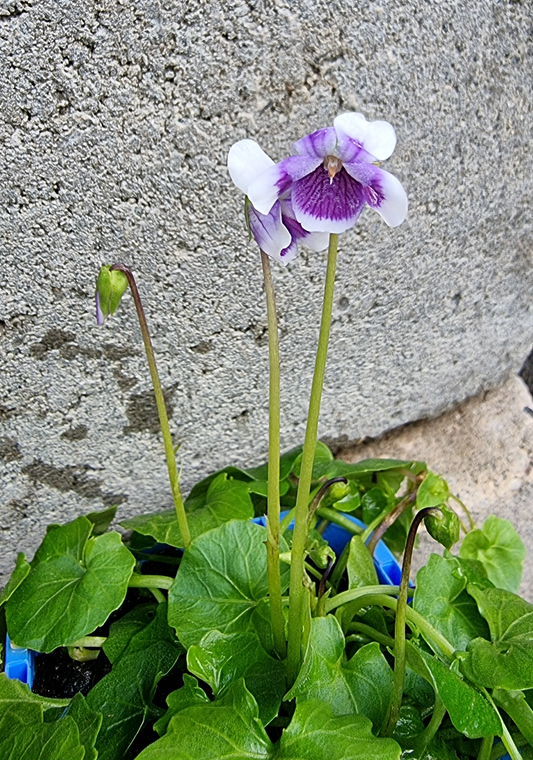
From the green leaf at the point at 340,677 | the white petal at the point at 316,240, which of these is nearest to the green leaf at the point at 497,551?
the green leaf at the point at 340,677

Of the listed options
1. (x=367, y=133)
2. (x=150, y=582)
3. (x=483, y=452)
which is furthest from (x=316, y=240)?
(x=483, y=452)

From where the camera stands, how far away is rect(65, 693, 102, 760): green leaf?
1.99ft

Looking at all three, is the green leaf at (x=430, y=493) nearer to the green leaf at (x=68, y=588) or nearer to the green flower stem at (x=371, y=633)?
the green flower stem at (x=371, y=633)

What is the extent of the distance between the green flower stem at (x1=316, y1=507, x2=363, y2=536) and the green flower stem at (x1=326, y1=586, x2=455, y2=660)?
18 cm

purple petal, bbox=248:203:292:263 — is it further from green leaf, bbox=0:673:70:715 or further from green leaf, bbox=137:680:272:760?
green leaf, bbox=0:673:70:715

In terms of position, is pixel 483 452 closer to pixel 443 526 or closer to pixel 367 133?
pixel 443 526

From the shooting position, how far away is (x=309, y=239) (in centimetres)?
60

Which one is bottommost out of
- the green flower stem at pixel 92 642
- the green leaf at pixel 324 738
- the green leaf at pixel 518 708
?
the green leaf at pixel 518 708

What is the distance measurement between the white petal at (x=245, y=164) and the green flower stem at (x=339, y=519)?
1.85 feet

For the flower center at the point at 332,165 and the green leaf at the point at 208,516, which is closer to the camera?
the flower center at the point at 332,165

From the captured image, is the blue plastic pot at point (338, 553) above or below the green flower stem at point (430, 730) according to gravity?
above

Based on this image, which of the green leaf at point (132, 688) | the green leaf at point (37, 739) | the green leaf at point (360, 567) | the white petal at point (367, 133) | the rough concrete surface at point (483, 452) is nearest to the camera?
the white petal at point (367, 133)

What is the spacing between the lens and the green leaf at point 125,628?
2.71 ft

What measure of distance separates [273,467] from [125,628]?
0.37m
